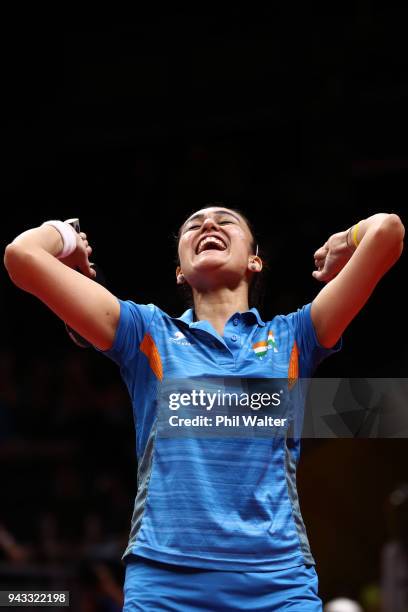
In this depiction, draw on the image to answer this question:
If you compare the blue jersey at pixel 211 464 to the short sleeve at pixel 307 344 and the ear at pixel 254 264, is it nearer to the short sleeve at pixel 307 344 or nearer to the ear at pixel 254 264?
the short sleeve at pixel 307 344

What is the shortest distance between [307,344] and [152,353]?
45cm

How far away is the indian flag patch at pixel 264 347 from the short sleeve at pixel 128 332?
1.02 ft

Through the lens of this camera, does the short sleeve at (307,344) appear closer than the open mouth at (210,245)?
Yes

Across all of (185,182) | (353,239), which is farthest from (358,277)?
(185,182)

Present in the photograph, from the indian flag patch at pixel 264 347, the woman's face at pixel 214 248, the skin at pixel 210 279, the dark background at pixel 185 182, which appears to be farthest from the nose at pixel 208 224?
the dark background at pixel 185 182

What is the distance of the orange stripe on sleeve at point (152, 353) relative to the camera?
8.46 ft

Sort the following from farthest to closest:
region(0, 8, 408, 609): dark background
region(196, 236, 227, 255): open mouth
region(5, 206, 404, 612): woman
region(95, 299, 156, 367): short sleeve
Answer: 1. region(0, 8, 408, 609): dark background
2. region(196, 236, 227, 255): open mouth
3. region(95, 299, 156, 367): short sleeve
4. region(5, 206, 404, 612): woman

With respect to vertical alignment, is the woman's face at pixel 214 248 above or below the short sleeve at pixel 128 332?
above

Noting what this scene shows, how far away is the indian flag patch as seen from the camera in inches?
104

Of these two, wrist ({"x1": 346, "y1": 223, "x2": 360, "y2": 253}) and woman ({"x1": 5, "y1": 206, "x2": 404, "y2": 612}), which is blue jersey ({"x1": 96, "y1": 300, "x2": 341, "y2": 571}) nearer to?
woman ({"x1": 5, "y1": 206, "x2": 404, "y2": 612})

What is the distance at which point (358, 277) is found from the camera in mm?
2562

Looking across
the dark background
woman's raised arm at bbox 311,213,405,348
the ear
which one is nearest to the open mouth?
the ear

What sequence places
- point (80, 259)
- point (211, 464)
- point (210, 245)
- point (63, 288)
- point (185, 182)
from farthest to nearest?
point (185, 182) < point (210, 245) < point (80, 259) < point (63, 288) < point (211, 464)

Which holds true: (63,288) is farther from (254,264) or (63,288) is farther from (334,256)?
(334,256)
